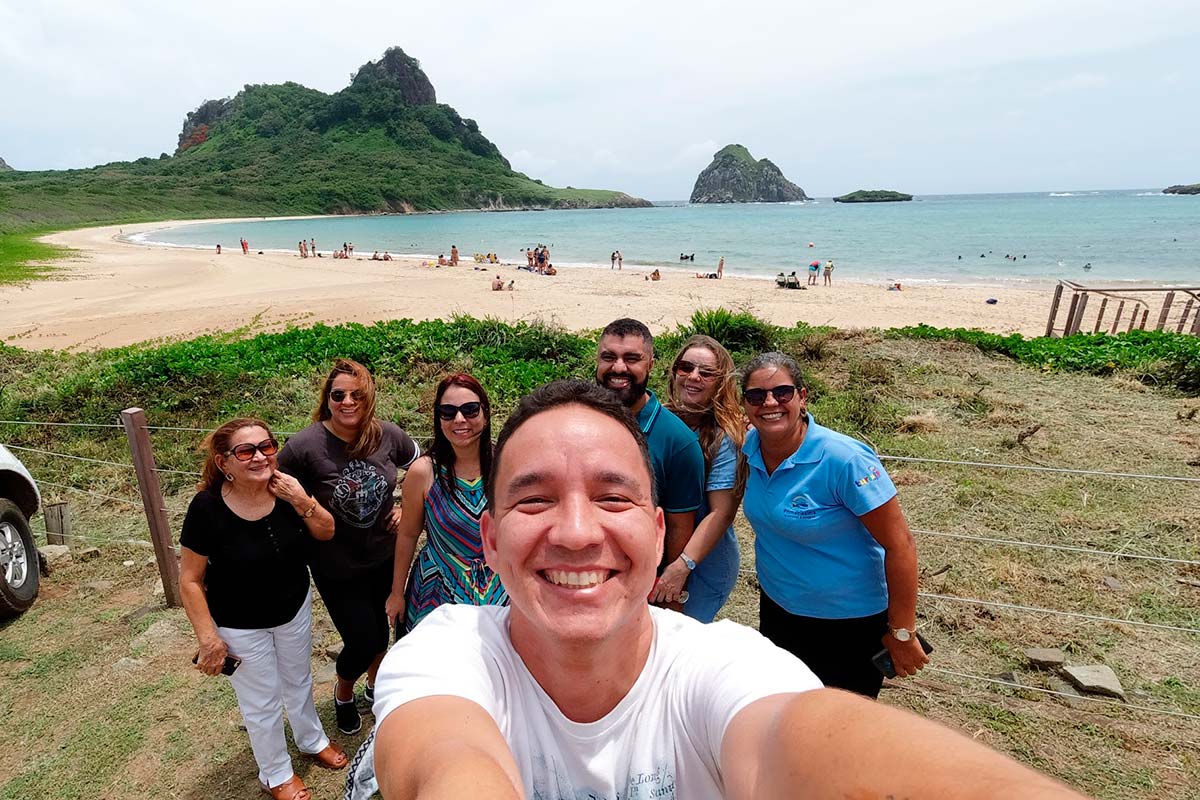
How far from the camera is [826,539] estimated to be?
2.38 meters

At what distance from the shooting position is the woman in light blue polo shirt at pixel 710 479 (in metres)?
2.63

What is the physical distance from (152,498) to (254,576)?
201cm

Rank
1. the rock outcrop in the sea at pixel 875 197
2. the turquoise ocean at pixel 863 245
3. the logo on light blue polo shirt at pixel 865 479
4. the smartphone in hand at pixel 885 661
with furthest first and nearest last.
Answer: the rock outcrop in the sea at pixel 875 197, the turquoise ocean at pixel 863 245, the smartphone in hand at pixel 885 661, the logo on light blue polo shirt at pixel 865 479

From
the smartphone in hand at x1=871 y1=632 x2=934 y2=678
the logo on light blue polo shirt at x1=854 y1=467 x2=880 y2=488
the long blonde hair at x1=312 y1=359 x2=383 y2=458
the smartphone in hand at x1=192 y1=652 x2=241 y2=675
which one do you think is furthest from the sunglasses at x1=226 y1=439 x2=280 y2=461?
the smartphone in hand at x1=871 y1=632 x2=934 y2=678

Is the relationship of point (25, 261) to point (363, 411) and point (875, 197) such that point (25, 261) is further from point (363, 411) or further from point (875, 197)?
point (875, 197)

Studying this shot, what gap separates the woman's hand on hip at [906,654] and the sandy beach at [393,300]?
1311cm

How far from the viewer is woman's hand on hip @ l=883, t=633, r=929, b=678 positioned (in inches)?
95.3

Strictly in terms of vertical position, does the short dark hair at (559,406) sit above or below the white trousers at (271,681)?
above

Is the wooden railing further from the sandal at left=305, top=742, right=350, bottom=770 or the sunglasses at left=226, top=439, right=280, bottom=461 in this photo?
the sunglasses at left=226, top=439, right=280, bottom=461

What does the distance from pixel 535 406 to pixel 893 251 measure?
52.5 metres

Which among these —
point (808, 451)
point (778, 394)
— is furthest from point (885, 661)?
point (778, 394)

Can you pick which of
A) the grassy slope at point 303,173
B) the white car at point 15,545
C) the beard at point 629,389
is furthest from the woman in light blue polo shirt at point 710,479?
the grassy slope at point 303,173

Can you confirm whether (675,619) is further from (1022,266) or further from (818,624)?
(1022,266)

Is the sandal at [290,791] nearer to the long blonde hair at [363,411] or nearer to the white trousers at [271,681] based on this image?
the white trousers at [271,681]
